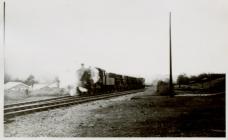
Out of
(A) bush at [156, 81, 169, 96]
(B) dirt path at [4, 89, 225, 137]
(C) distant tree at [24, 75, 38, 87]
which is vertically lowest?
(B) dirt path at [4, 89, 225, 137]

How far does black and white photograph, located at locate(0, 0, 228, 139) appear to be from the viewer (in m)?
2.90

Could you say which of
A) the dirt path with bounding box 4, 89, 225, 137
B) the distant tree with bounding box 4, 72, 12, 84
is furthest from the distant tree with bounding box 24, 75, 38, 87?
the dirt path with bounding box 4, 89, 225, 137

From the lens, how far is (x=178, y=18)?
9.63 feet

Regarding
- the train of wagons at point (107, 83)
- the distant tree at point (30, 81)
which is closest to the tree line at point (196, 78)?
the train of wagons at point (107, 83)

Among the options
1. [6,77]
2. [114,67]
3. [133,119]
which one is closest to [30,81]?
[6,77]

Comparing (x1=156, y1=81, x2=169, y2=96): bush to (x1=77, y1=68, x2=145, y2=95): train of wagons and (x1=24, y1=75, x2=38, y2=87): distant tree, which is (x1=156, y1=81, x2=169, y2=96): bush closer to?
(x1=77, y1=68, x2=145, y2=95): train of wagons

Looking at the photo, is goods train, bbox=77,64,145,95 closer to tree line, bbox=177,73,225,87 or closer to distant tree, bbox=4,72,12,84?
tree line, bbox=177,73,225,87

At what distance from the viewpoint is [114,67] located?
2.94 meters

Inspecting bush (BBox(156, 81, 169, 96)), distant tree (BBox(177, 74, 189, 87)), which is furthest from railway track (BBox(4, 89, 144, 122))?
distant tree (BBox(177, 74, 189, 87))

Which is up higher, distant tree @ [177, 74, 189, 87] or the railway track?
distant tree @ [177, 74, 189, 87]

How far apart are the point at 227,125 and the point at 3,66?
195 cm

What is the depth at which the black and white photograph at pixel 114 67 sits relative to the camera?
9.53ft

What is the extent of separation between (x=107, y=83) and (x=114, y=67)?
0.17 m

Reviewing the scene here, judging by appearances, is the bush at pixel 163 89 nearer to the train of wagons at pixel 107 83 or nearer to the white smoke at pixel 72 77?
the train of wagons at pixel 107 83
